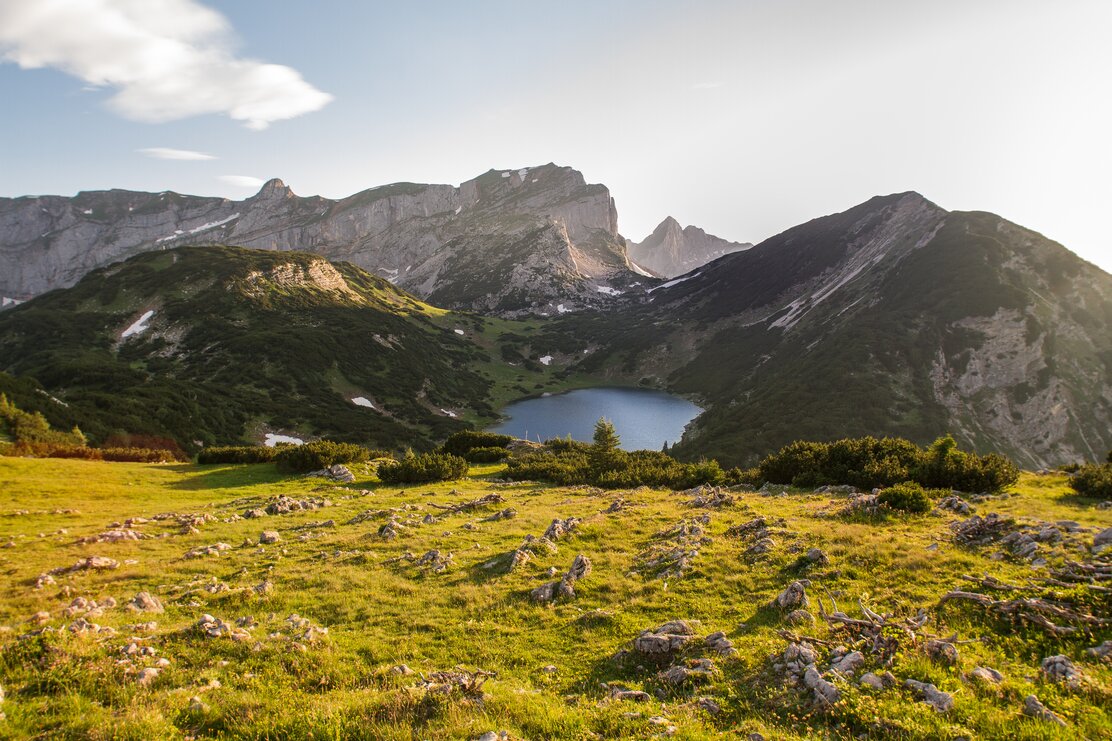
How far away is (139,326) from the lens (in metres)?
98.4

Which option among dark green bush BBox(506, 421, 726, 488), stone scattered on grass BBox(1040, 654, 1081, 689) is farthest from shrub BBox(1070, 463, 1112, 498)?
stone scattered on grass BBox(1040, 654, 1081, 689)

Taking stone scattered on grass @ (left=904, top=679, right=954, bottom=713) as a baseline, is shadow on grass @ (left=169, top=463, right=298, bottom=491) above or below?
below

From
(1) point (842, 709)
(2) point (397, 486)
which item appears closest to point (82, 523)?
(2) point (397, 486)

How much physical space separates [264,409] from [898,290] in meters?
134

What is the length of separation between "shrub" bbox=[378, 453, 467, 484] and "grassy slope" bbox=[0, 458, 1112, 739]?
7814 mm

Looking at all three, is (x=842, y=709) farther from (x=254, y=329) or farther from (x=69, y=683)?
(x=254, y=329)

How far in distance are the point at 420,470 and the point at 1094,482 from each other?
3033cm

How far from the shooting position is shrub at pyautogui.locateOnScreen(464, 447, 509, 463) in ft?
124

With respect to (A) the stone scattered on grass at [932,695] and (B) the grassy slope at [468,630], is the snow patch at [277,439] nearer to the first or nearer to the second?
(B) the grassy slope at [468,630]

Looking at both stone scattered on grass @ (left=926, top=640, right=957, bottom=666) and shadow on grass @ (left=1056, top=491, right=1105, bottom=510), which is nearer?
stone scattered on grass @ (left=926, top=640, right=957, bottom=666)

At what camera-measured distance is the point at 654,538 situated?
1655 cm

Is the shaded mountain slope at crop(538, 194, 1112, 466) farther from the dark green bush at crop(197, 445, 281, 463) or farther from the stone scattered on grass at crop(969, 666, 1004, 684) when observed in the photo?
the stone scattered on grass at crop(969, 666, 1004, 684)

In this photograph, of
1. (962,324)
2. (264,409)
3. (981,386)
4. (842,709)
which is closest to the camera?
(842,709)

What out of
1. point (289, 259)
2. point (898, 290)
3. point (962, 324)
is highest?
point (289, 259)
